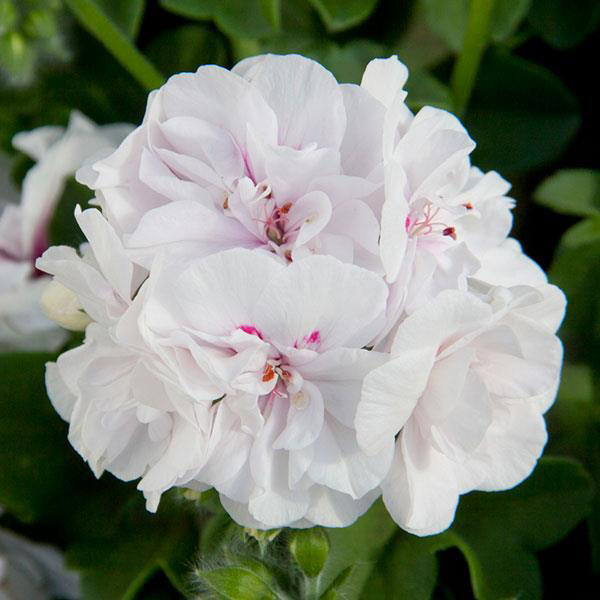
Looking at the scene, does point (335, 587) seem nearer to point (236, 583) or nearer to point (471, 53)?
point (236, 583)

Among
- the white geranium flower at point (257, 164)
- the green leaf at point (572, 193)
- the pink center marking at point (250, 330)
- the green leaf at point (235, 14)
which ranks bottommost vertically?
the green leaf at point (572, 193)

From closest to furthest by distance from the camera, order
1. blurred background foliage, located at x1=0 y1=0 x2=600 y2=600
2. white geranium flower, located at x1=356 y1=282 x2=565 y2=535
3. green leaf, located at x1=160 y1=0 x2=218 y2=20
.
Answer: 1. white geranium flower, located at x1=356 y1=282 x2=565 y2=535
2. blurred background foliage, located at x1=0 y1=0 x2=600 y2=600
3. green leaf, located at x1=160 y1=0 x2=218 y2=20

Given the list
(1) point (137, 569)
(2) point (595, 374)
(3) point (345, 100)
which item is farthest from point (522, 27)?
(1) point (137, 569)

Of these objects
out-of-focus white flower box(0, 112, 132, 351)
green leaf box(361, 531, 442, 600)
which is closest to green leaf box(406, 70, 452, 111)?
out-of-focus white flower box(0, 112, 132, 351)

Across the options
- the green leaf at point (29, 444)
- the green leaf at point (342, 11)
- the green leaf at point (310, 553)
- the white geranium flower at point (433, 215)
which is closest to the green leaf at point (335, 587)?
the green leaf at point (310, 553)

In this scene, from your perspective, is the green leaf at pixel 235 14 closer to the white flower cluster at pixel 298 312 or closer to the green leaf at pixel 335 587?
the white flower cluster at pixel 298 312

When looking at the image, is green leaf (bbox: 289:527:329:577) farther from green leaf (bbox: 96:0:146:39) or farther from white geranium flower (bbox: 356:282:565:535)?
green leaf (bbox: 96:0:146:39)
